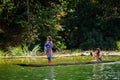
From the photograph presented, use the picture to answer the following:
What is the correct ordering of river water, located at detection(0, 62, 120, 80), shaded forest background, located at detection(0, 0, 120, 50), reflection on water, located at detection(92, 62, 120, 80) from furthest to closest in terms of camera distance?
shaded forest background, located at detection(0, 0, 120, 50)
river water, located at detection(0, 62, 120, 80)
reflection on water, located at detection(92, 62, 120, 80)

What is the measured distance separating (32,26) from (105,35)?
352 inches

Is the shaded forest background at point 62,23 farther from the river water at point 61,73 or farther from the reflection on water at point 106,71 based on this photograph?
the reflection on water at point 106,71

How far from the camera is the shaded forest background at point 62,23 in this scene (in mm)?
33281

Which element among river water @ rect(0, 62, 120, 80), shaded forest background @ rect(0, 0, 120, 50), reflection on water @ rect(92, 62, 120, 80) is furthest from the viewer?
shaded forest background @ rect(0, 0, 120, 50)

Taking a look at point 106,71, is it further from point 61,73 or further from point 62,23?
point 62,23

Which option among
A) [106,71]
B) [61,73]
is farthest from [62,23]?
[61,73]

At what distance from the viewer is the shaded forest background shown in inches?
1310

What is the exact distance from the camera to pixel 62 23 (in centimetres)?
3916

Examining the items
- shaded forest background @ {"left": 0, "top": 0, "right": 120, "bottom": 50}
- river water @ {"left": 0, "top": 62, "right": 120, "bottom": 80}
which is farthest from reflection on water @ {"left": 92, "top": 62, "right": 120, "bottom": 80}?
shaded forest background @ {"left": 0, "top": 0, "right": 120, "bottom": 50}

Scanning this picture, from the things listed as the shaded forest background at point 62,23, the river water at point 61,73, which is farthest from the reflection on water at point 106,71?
the shaded forest background at point 62,23

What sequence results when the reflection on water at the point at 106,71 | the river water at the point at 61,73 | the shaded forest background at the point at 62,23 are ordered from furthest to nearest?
the shaded forest background at the point at 62,23, the river water at the point at 61,73, the reflection on water at the point at 106,71

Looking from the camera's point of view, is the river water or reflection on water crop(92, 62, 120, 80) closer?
reflection on water crop(92, 62, 120, 80)

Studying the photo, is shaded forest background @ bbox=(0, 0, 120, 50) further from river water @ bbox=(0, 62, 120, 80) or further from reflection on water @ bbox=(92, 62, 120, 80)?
reflection on water @ bbox=(92, 62, 120, 80)

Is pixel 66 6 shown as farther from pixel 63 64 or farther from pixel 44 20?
pixel 63 64
